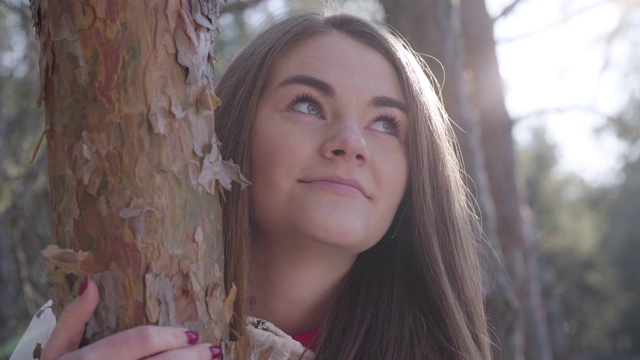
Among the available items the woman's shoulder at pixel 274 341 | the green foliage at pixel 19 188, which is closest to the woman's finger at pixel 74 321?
the woman's shoulder at pixel 274 341

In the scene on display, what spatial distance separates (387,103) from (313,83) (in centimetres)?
22

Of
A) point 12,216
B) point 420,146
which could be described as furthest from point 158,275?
point 12,216

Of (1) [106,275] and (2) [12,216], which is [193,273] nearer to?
(1) [106,275]

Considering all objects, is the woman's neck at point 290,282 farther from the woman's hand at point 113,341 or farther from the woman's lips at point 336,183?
the woman's hand at point 113,341

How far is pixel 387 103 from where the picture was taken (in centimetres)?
205

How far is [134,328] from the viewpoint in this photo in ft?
4.13

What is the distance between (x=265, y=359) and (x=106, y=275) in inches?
16.8

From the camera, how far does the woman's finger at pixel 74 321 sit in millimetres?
1261

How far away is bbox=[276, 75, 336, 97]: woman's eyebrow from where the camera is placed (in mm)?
1970

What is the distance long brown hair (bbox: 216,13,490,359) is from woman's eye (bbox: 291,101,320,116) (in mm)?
135

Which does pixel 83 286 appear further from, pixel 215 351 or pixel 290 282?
pixel 290 282

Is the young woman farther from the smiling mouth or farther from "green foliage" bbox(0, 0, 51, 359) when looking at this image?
"green foliage" bbox(0, 0, 51, 359)

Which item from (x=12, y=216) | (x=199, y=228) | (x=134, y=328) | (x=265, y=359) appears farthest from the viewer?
(x=12, y=216)

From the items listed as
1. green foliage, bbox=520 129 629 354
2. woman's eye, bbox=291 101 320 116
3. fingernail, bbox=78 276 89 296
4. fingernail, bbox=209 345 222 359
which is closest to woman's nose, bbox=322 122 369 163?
woman's eye, bbox=291 101 320 116
